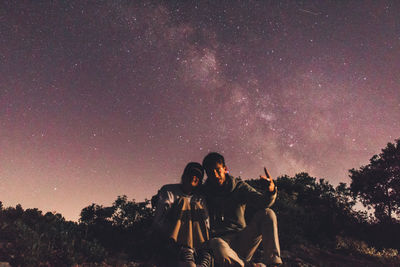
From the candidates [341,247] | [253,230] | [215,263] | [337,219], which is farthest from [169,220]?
[337,219]

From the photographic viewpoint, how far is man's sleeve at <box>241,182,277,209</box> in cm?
362

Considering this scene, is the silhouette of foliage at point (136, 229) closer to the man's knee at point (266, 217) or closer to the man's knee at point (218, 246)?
the man's knee at point (266, 217)

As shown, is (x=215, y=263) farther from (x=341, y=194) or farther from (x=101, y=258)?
(x=341, y=194)

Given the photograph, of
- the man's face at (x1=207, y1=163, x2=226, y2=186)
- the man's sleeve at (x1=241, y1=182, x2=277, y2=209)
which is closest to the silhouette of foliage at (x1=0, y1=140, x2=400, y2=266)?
the man's sleeve at (x1=241, y1=182, x2=277, y2=209)

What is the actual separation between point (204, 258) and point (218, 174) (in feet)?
4.15

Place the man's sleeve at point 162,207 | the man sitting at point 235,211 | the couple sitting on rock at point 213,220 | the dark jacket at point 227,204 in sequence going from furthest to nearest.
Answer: the dark jacket at point 227,204
the man's sleeve at point 162,207
the man sitting at point 235,211
the couple sitting on rock at point 213,220

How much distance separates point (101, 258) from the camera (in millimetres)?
5965

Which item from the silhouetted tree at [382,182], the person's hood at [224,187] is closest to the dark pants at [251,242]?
the person's hood at [224,187]

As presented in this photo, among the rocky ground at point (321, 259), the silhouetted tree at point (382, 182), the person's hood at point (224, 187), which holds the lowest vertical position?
the rocky ground at point (321, 259)

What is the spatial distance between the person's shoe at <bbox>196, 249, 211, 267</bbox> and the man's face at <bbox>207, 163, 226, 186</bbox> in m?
1.05

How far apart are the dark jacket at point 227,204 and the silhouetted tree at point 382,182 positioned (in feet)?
64.8

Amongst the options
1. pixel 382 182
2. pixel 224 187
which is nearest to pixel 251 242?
pixel 224 187

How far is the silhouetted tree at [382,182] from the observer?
18.9 metres

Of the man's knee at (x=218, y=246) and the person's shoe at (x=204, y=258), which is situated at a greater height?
the man's knee at (x=218, y=246)
